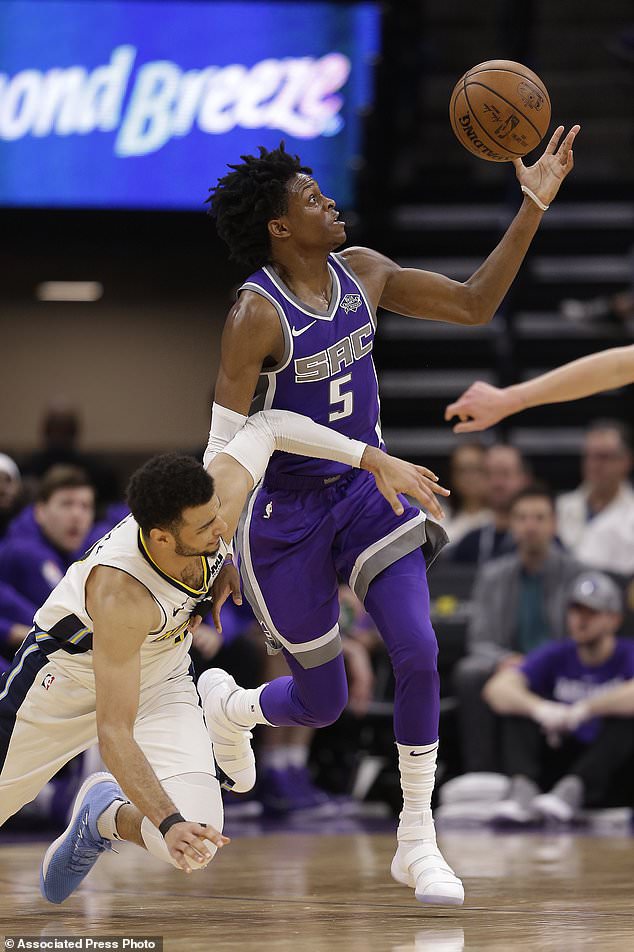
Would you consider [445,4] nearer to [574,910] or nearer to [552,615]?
[552,615]

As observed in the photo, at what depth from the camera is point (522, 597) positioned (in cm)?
792

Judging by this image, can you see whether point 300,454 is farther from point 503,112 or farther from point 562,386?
point 503,112

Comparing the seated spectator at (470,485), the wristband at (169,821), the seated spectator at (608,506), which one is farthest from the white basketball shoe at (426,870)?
the seated spectator at (470,485)

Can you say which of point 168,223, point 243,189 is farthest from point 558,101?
point 243,189

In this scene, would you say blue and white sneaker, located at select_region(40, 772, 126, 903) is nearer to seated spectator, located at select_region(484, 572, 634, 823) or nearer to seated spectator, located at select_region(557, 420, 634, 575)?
seated spectator, located at select_region(484, 572, 634, 823)

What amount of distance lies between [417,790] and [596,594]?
3.18m

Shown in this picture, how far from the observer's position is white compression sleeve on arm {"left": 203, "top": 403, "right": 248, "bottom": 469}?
14.8ft

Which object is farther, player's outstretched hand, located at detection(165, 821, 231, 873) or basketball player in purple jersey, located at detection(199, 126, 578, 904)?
basketball player in purple jersey, located at detection(199, 126, 578, 904)

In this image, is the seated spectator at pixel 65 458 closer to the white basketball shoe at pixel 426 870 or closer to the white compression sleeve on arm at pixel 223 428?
the white compression sleeve on arm at pixel 223 428

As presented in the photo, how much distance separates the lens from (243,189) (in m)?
4.79

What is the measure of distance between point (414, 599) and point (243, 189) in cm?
141

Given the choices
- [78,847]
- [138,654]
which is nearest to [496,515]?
[78,847]
